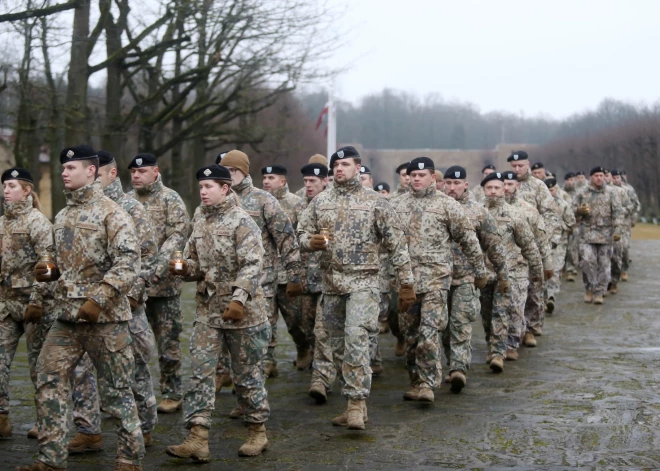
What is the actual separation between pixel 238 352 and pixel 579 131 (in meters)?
55.3

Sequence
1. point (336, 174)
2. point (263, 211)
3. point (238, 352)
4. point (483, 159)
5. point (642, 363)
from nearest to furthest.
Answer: point (238, 352) → point (336, 174) → point (263, 211) → point (642, 363) → point (483, 159)

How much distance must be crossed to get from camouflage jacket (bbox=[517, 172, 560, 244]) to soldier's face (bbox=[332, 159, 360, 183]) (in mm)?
5706

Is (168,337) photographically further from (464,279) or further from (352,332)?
(464,279)

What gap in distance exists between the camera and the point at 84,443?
6754mm

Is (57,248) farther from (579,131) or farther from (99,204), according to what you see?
(579,131)

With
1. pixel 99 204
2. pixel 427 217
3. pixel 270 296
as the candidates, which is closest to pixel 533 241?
pixel 427 217

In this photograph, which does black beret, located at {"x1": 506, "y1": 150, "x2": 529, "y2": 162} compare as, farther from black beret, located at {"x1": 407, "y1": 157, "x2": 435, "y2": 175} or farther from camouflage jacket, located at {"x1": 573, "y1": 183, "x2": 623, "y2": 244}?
black beret, located at {"x1": 407, "y1": 157, "x2": 435, "y2": 175}

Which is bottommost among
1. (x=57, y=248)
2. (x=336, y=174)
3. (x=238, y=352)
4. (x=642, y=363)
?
(x=642, y=363)

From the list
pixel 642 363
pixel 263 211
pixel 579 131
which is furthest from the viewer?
pixel 579 131

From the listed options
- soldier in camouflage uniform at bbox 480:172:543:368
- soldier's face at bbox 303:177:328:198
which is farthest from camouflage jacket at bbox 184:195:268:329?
soldier in camouflage uniform at bbox 480:172:543:368

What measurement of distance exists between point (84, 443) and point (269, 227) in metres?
2.72

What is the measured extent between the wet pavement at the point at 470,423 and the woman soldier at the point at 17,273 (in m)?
0.56

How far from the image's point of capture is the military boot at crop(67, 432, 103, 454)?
22.1ft

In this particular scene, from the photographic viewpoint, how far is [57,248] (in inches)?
242
